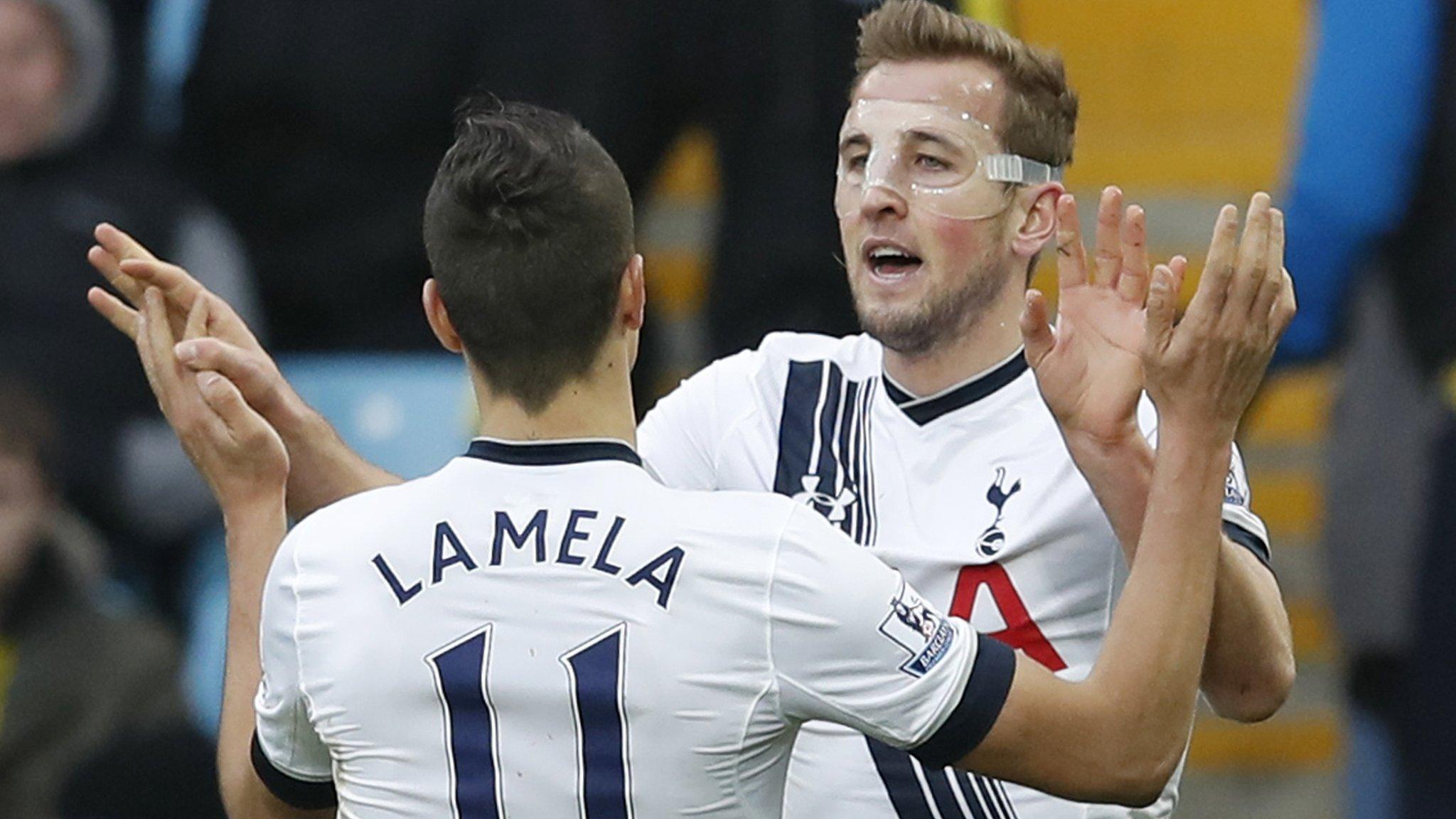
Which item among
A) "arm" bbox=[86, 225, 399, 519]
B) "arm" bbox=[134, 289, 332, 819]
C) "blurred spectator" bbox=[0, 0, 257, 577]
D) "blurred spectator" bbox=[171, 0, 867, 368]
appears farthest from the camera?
"blurred spectator" bbox=[0, 0, 257, 577]

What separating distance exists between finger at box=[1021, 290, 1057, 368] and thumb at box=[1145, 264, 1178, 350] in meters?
0.19

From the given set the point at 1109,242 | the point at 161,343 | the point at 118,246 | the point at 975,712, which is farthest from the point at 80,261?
the point at 975,712

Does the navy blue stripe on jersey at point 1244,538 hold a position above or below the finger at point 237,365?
above

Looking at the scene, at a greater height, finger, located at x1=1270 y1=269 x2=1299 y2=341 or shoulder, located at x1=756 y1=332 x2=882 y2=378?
finger, located at x1=1270 y1=269 x2=1299 y2=341

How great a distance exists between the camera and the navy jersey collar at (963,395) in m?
3.71

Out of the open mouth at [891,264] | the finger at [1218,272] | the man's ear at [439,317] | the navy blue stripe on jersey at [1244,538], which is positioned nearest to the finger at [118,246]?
the man's ear at [439,317]

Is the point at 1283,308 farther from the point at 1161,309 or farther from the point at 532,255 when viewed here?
the point at 532,255

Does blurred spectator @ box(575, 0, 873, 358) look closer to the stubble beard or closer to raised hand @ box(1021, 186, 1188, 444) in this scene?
the stubble beard

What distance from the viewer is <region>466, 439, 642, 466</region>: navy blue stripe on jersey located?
2.92 meters

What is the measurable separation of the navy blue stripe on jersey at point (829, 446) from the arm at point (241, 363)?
2.04ft

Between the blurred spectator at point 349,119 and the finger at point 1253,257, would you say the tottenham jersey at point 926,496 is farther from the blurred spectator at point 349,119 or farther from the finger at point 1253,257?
the blurred spectator at point 349,119

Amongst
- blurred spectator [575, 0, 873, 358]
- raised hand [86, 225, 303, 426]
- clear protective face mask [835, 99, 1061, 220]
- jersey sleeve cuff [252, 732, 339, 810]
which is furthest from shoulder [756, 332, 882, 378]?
blurred spectator [575, 0, 873, 358]

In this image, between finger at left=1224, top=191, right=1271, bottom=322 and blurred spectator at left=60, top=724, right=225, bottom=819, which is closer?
finger at left=1224, top=191, right=1271, bottom=322

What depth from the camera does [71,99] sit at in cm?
623
